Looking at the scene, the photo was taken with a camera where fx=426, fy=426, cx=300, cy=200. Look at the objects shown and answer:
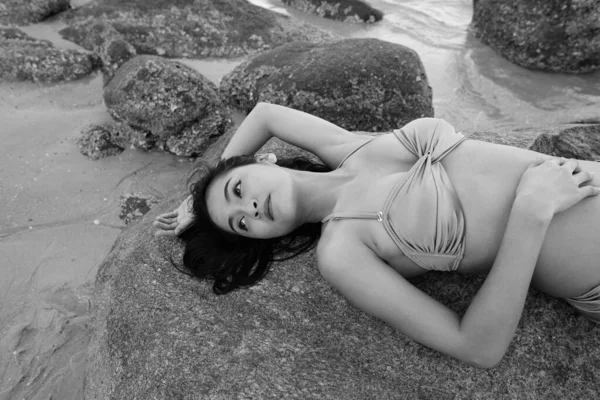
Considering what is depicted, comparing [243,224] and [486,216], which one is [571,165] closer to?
[486,216]

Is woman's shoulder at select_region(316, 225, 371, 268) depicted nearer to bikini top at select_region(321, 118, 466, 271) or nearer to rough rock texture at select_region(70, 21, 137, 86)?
bikini top at select_region(321, 118, 466, 271)

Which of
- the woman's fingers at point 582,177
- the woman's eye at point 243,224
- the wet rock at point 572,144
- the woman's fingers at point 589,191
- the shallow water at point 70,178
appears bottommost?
the shallow water at point 70,178

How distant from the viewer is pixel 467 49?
766 cm

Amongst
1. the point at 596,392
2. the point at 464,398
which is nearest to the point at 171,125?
the point at 464,398

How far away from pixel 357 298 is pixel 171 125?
10.9 feet

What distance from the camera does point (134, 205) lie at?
168 inches

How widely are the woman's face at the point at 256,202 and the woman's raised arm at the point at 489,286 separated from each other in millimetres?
513

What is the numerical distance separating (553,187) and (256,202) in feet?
5.25

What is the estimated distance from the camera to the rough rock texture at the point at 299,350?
2.40 meters

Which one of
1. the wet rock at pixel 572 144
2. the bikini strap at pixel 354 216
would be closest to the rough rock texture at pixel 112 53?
the bikini strap at pixel 354 216

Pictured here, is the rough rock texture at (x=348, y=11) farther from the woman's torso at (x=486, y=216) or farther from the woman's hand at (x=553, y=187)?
the woman's hand at (x=553, y=187)

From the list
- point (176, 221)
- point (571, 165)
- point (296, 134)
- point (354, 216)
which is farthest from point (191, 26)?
point (571, 165)

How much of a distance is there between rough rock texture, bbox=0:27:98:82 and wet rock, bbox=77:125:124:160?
171 cm

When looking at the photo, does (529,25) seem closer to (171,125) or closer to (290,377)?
(171,125)
